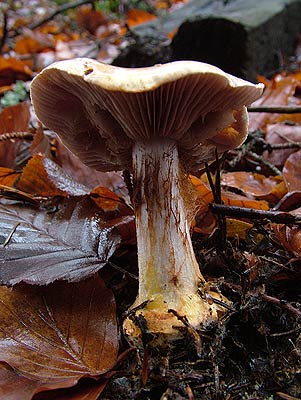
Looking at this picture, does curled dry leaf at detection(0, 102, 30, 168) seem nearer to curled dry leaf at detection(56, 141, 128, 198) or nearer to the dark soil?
curled dry leaf at detection(56, 141, 128, 198)

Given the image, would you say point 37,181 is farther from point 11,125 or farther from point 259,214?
point 259,214

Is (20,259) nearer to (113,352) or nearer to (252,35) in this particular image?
(113,352)

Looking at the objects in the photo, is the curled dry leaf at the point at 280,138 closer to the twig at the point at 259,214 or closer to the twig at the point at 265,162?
the twig at the point at 265,162

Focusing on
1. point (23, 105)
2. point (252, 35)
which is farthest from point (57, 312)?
point (252, 35)

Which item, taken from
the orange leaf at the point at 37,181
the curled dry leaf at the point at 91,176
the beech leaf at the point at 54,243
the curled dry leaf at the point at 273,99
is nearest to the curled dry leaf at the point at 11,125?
the curled dry leaf at the point at 91,176

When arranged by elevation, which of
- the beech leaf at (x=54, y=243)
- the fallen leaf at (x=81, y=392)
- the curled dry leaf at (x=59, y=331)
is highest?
the beech leaf at (x=54, y=243)

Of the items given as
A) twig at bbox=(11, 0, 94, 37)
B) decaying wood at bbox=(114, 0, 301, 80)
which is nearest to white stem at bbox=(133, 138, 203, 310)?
decaying wood at bbox=(114, 0, 301, 80)
